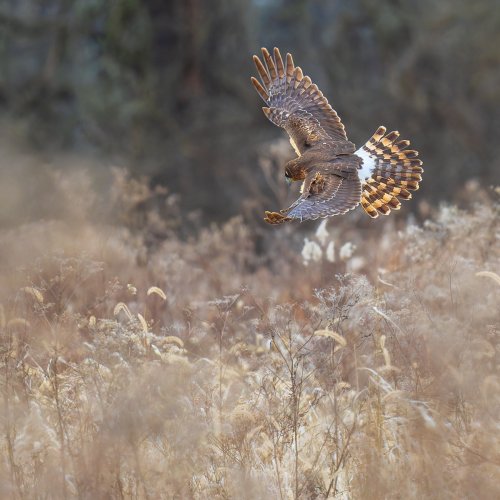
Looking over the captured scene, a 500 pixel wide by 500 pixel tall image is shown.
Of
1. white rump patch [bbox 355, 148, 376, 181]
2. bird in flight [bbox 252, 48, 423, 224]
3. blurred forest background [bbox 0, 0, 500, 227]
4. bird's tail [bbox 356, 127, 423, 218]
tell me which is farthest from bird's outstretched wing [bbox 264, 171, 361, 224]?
blurred forest background [bbox 0, 0, 500, 227]

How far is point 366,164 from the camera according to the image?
636 cm

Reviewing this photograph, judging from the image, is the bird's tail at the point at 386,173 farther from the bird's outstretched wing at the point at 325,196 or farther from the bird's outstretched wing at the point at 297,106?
the bird's outstretched wing at the point at 325,196

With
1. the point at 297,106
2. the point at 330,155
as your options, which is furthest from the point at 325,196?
the point at 297,106

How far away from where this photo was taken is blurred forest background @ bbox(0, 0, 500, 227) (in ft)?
56.8

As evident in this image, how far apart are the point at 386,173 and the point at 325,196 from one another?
1.00m

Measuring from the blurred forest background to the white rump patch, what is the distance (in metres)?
10.0

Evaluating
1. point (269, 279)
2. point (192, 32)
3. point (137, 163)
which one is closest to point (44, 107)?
point (137, 163)

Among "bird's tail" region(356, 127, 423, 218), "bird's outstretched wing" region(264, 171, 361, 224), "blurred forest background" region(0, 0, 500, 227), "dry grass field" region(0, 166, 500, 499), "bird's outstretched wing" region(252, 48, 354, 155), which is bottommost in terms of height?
"dry grass field" region(0, 166, 500, 499)

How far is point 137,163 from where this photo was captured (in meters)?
17.3

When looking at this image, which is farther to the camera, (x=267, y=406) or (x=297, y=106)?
(x=297, y=106)

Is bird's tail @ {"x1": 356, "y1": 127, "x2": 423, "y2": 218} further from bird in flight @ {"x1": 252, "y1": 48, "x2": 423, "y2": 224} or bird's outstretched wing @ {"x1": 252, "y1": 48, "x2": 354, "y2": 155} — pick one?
bird's outstretched wing @ {"x1": 252, "y1": 48, "x2": 354, "y2": 155}

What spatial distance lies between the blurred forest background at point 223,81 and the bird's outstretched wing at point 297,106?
971 cm

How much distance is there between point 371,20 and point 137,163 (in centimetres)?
516

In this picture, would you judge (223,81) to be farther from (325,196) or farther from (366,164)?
(325,196)
